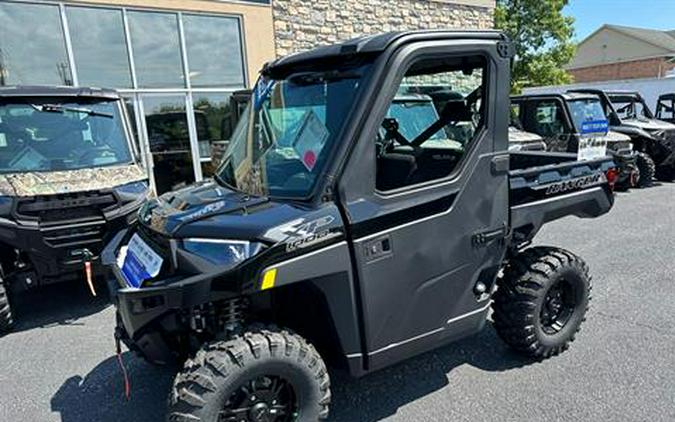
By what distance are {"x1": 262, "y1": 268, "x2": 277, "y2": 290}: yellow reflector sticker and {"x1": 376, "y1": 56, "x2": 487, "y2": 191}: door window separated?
2.57 feet

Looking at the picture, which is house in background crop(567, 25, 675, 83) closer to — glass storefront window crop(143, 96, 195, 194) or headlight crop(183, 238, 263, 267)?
glass storefront window crop(143, 96, 195, 194)

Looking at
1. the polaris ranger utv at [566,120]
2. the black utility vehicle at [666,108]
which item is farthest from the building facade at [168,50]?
the black utility vehicle at [666,108]

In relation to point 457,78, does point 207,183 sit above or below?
below

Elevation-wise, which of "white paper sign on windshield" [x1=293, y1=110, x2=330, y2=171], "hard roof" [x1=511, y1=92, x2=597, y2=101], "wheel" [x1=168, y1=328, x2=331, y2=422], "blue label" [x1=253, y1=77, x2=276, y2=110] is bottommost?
"wheel" [x1=168, y1=328, x2=331, y2=422]

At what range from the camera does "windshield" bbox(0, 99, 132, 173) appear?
4527mm

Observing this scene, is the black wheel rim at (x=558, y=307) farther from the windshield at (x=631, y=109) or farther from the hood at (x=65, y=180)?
the windshield at (x=631, y=109)

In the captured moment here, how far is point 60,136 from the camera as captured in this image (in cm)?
475

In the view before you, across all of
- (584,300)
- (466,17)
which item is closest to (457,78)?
(584,300)

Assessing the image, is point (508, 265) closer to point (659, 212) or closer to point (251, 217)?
point (251, 217)

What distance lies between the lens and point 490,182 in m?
2.66

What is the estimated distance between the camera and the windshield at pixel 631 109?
1030cm

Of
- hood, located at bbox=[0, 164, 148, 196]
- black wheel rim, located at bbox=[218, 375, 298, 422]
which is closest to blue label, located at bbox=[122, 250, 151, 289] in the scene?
black wheel rim, located at bbox=[218, 375, 298, 422]

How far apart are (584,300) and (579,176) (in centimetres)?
93

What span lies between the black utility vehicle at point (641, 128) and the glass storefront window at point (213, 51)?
300 inches
